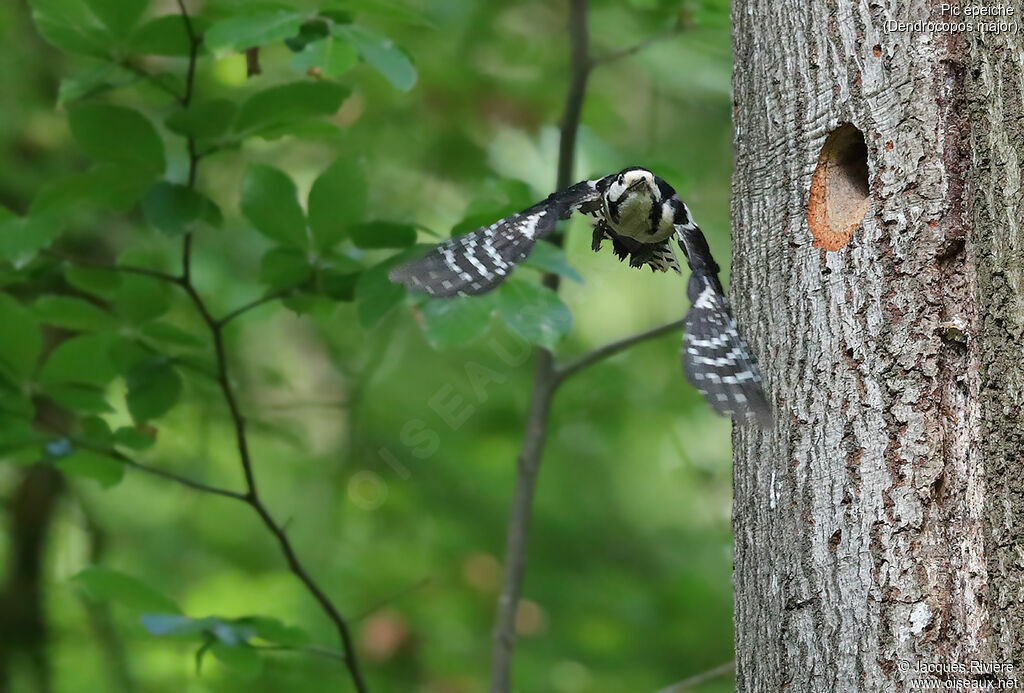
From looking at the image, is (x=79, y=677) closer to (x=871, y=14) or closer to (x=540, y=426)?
(x=540, y=426)

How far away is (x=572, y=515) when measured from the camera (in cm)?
482

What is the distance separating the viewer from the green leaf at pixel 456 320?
2.49 metres

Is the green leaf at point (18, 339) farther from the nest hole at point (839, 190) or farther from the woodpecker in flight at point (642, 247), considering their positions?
the nest hole at point (839, 190)

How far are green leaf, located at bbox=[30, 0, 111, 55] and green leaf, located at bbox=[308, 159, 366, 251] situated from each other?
2.11 ft

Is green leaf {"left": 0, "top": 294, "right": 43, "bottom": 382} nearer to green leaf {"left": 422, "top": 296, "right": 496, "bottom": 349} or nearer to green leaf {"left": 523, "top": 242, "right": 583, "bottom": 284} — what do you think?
green leaf {"left": 422, "top": 296, "right": 496, "bottom": 349}

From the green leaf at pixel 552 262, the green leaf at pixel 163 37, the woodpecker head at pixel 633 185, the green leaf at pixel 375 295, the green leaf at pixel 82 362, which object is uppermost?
the green leaf at pixel 163 37

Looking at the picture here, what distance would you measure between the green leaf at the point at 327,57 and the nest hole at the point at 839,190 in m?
1.22

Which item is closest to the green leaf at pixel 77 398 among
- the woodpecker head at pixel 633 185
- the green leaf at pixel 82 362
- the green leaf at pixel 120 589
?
the green leaf at pixel 82 362

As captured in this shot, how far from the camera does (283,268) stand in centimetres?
279

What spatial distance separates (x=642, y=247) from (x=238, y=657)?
157cm

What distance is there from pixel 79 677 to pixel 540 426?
2924 mm

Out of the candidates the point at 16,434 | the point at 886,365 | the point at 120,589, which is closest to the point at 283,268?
the point at 16,434

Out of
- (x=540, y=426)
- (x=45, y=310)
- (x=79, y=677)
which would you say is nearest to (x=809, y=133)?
(x=540, y=426)

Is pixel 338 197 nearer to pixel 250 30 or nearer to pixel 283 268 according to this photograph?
pixel 283 268
